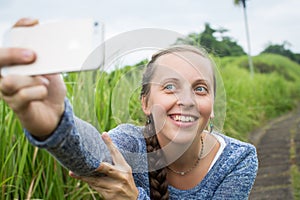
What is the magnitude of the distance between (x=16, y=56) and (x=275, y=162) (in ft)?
13.2

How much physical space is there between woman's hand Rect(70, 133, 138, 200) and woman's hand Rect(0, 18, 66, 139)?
0.27 meters

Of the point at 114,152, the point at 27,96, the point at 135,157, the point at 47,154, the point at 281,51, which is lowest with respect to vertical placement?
the point at 281,51

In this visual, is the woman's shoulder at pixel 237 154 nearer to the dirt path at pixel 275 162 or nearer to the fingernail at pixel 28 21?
the fingernail at pixel 28 21

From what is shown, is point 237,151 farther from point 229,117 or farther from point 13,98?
point 229,117

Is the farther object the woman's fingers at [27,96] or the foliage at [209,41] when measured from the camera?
the foliage at [209,41]

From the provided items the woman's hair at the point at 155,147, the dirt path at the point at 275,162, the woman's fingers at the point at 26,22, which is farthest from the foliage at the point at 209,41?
the dirt path at the point at 275,162

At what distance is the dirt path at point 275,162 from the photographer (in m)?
3.55

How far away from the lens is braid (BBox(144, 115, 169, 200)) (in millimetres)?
1415

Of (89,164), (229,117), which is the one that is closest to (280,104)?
(229,117)

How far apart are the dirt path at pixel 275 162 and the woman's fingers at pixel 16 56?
290 centimetres

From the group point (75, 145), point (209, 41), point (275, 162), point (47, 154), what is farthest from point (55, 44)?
point (275, 162)

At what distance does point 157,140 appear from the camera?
4.71ft

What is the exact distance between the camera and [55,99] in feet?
2.74

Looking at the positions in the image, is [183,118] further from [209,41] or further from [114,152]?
[209,41]
